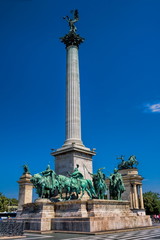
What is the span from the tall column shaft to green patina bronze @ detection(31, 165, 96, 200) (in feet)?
20.0

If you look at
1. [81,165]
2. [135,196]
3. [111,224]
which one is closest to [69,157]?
[81,165]

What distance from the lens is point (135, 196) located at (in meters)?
58.7

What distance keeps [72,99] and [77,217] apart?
15862mm

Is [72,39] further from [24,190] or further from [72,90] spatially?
[24,190]

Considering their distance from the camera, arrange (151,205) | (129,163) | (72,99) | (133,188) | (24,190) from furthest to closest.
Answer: (151,205) < (129,163) < (133,188) < (24,190) < (72,99)

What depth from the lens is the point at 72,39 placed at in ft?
115

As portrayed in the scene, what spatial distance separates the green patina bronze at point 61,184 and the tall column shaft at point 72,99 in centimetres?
609

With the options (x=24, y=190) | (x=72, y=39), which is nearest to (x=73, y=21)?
(x=72, y=39)

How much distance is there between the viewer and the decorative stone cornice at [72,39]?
35094 mm

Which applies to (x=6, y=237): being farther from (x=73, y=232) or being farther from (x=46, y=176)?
(x=46, y=176)

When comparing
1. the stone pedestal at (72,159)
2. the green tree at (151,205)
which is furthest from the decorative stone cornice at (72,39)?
the green tree at (151,205)

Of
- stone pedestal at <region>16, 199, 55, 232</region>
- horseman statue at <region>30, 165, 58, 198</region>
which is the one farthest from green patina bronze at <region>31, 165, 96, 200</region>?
stone pedestal at <region>16, 199, 55, 232</region>

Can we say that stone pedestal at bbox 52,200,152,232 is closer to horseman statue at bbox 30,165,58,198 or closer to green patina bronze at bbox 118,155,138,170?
horseman statue at bbox 30,165,58,198

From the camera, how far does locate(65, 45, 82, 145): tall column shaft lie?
29859mm
